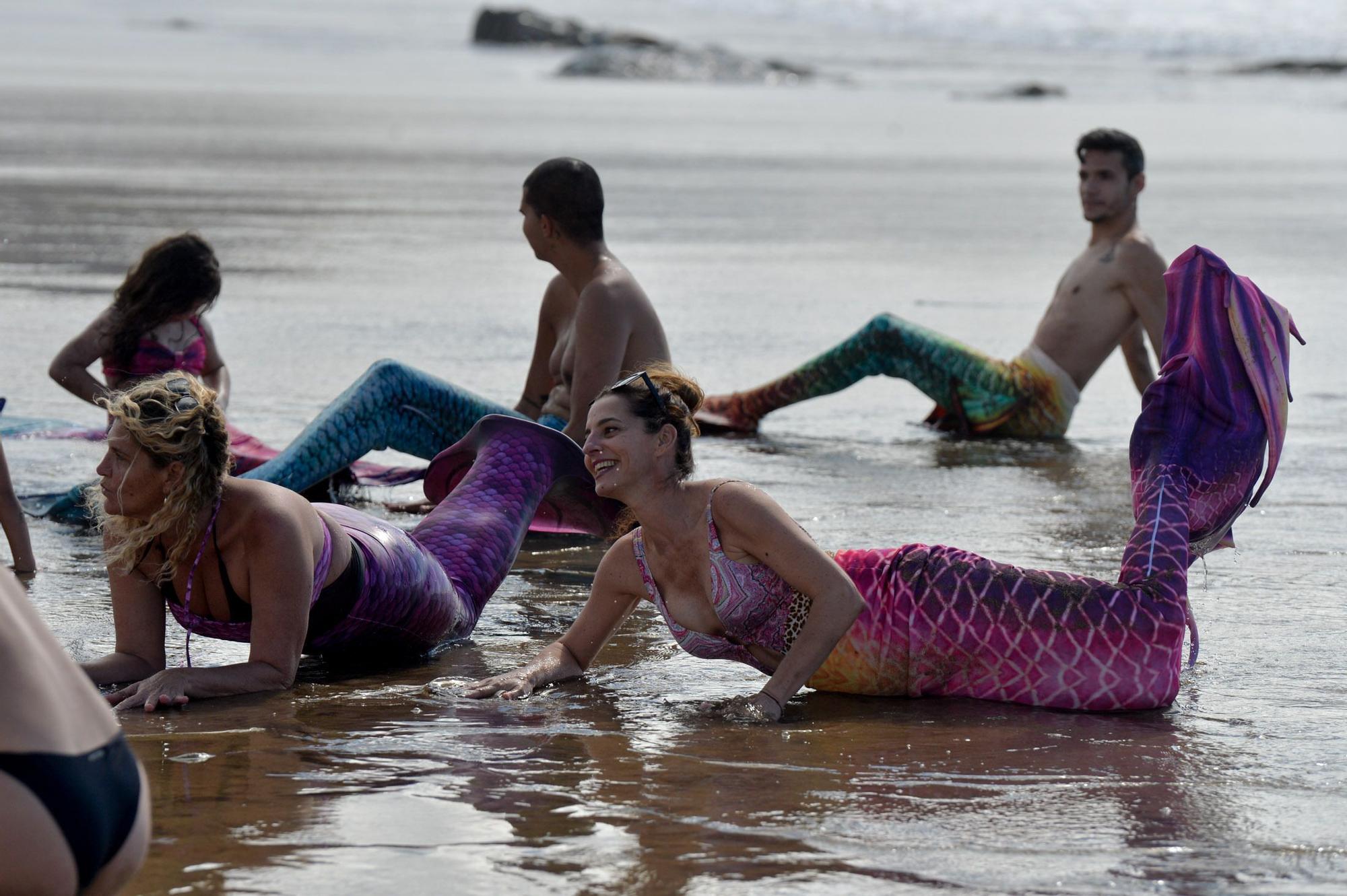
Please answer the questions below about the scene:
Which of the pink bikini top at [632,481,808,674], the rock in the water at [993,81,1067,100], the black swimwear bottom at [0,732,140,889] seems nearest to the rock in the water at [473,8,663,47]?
the rock in the water at [993,81,1067,100]

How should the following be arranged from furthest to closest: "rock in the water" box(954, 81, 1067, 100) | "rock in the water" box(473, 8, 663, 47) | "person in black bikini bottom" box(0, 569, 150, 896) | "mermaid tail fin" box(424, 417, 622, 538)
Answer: "rock in the water" box(473, 8, 663, 47)
"rock in the water" box(954, 81, 1067, 100)
"mermaid tail fin" box(424, 417, 622, 538)
"person in black bikini bottom" box(0, 569, 150, 896)

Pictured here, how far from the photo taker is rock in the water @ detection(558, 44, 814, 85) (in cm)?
4259

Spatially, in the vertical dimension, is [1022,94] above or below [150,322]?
above

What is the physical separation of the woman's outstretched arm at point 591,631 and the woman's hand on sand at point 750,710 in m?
0.40

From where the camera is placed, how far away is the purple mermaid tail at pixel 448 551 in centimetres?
498

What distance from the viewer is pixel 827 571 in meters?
4.58

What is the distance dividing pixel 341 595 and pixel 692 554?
3.16 ft

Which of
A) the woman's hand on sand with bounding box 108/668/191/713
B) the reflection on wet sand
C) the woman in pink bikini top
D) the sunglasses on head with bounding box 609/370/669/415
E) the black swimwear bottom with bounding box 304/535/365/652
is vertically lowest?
the woman's hand on sand with bounding box 108/668/191/713

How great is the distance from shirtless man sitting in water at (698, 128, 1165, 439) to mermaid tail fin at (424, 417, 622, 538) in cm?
252

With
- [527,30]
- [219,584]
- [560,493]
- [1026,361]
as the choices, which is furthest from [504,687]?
[527,30]

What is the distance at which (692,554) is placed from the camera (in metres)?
4.74

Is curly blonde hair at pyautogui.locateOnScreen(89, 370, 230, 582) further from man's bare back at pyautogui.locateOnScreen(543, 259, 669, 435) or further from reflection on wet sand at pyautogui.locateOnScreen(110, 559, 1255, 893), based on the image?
man's bare back at pyautogui.locateOnScreen(543, 259, 669, 435)

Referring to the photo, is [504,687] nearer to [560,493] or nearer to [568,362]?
[560,493]

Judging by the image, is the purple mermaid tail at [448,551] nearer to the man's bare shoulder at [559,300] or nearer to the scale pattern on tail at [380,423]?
the scale pattern on tail at [380,423]
